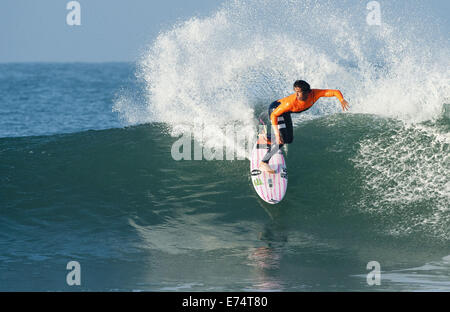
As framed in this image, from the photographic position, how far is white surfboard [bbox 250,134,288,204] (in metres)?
9.23

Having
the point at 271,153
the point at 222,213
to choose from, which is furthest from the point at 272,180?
the point at 222,213

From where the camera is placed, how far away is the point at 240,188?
9836 millimetres

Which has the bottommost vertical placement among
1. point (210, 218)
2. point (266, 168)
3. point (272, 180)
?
point (210, 218)

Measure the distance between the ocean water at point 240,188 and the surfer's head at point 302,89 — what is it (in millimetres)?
1695

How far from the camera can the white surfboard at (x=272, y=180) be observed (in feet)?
30.3

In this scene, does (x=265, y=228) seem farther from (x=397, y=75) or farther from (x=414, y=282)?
(x=397, y=75)

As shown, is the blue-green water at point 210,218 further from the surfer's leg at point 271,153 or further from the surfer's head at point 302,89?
the surfer's head at point 302,89

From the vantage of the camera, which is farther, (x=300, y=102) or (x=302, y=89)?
(x=300, y=102)

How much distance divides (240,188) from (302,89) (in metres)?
2.14

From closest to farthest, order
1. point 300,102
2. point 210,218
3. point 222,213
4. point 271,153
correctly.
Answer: point 300,102 < point 210,218 < point 222,213 < point 271,153

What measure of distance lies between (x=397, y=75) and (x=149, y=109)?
563 centimetres

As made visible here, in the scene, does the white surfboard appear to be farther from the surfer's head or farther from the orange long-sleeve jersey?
the surfer's head

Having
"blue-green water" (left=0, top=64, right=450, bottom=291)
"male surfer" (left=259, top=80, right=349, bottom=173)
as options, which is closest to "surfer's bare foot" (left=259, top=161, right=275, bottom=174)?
"male surfer" (left=259, top=80, right=349, bottom=173)

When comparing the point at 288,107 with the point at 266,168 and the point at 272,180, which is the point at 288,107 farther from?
the point at 272,180
